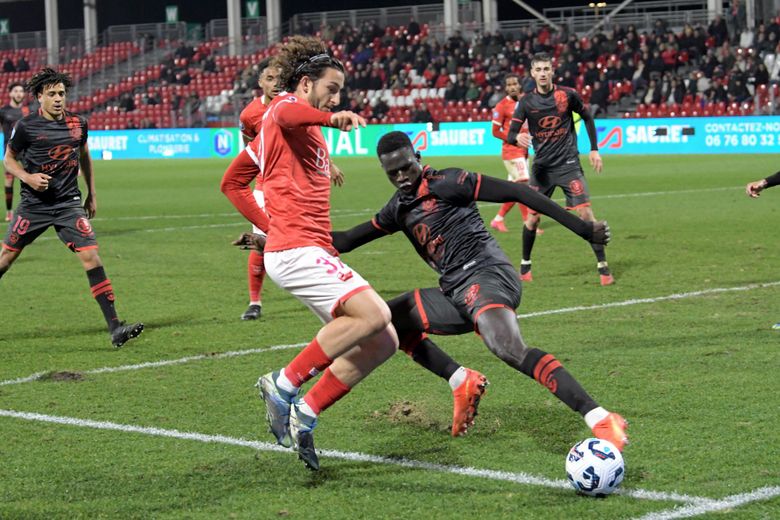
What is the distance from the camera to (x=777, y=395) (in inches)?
256

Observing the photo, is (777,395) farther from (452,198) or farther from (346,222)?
(346,222)

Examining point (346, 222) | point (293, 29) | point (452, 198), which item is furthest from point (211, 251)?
point (293, 29)

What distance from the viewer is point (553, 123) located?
12.2 metres

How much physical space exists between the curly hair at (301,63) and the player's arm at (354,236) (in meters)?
0.84

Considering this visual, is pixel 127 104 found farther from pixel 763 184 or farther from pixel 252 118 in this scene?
pixel 763 184

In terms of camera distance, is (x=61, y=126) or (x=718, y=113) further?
(x=718, y=113)

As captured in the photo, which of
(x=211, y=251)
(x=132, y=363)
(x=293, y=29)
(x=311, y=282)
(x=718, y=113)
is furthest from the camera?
(x=293, y=29)

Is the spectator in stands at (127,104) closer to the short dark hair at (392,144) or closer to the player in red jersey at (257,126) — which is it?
the player in red jersey at (257,126)

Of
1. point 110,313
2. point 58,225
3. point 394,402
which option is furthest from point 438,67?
point 394,402

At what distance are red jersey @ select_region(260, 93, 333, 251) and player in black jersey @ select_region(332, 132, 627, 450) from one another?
0.39 metres

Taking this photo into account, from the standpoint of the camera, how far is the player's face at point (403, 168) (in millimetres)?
5773

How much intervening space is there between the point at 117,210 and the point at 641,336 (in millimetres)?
15093

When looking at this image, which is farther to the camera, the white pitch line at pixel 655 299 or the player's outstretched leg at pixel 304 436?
the white pitch line at pixel 655 299

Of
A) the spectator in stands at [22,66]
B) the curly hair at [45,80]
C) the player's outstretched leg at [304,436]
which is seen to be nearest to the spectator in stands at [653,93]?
the curly hair at [45,80]
